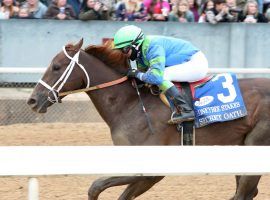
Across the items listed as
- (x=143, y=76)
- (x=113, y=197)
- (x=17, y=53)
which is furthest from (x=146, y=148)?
(x=17, y=53)

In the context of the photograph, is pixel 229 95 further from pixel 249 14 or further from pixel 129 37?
pixel 249 14

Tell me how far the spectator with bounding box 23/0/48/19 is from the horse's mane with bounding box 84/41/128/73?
5.34 m

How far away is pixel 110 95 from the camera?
636 centimetres

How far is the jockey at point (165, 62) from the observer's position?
6145mm

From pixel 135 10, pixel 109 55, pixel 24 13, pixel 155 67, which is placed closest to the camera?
pixel 155 67

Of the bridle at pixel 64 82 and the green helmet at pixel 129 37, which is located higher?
the green helmet at pixel 129 37

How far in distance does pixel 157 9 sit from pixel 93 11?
1000 mm

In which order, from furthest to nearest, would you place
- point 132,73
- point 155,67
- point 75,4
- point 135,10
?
point 75,4 < point 135,10 < point 132,73 < point 155,67

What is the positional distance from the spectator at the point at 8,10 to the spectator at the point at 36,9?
194 mm

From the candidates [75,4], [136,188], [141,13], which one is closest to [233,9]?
[141,13]

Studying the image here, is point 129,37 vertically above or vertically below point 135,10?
above

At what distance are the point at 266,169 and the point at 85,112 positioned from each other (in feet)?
21.4

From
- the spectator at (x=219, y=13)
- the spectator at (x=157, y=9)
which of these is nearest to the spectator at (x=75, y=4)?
the spectator at (x=157, y=9)

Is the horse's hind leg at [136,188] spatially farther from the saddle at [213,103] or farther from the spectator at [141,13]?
the spectator at [141,13]
